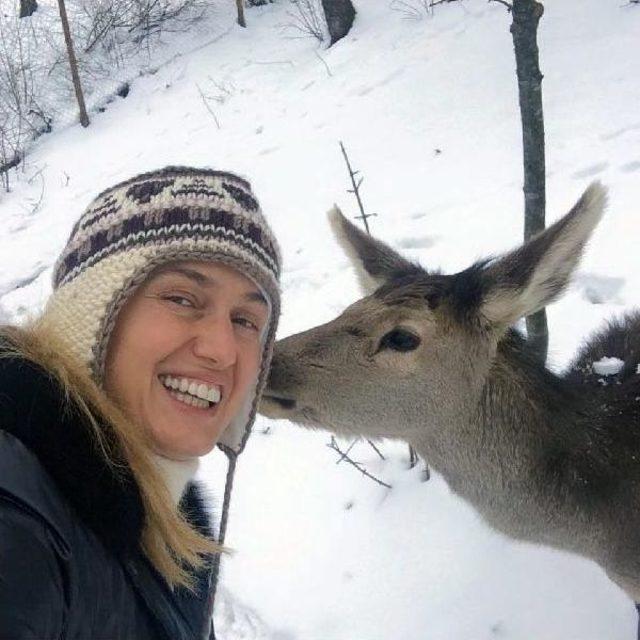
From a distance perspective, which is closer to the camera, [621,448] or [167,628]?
[167,628]

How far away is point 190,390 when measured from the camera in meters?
1.94

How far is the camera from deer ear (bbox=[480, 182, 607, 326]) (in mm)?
2410

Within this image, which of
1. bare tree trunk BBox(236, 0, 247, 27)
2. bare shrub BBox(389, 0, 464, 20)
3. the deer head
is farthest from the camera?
bare tree trunk BBox(236, 0, 247, 27)

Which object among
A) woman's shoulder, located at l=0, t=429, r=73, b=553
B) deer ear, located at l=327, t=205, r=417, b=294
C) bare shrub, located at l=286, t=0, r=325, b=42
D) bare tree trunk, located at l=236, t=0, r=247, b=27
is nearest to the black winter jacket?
woman's shoulder, located at l=0, t=429, r=73, b=553

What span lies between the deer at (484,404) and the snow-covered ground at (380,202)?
2.90 ft

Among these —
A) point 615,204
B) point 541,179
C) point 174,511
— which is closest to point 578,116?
point 615,204

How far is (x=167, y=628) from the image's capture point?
5.90 feet

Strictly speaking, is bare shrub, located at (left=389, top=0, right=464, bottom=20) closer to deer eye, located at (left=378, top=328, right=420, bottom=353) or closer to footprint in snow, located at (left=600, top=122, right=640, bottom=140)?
footprint in snow, located at (left=600, top=122, right=640, bottom=140)

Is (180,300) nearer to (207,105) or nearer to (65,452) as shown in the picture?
(65,452)

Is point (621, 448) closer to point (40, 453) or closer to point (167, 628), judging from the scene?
point (167, 628)

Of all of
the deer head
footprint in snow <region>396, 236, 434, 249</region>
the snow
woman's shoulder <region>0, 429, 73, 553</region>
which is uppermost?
woman's shoulder <region>0, 429, 73, 553</region>

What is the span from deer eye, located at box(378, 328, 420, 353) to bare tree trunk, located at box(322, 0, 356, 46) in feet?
33.7

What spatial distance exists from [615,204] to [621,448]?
3.39m

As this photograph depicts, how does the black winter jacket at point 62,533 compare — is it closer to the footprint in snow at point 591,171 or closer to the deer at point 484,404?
the deer at point 484,404
